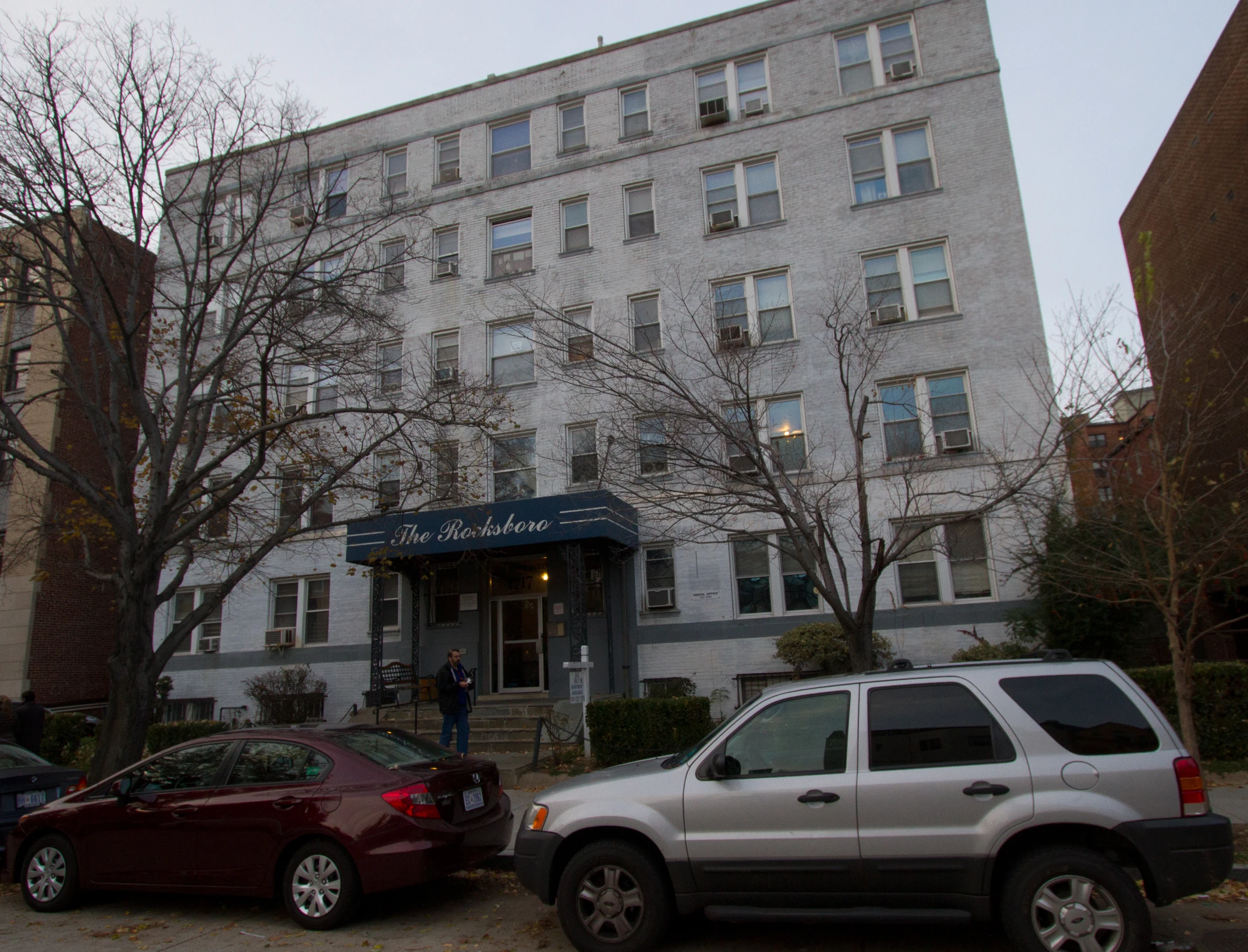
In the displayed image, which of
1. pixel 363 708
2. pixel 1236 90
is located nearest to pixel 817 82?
pixel 1236 90

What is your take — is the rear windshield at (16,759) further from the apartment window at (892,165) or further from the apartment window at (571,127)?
the apartment window at (892,165)

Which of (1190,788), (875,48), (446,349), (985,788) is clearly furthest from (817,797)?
(875,48)

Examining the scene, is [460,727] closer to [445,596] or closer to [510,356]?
[445,596]

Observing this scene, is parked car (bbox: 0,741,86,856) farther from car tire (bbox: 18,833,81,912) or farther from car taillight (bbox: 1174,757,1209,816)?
car taillight (bbox: 1174,757,1209,816)

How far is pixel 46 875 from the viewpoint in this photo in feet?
24.2

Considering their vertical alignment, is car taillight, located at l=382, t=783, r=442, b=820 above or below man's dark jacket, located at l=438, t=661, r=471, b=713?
below

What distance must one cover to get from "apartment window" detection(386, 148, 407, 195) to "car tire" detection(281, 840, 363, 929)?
18.9m

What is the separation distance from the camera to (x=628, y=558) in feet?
58.5

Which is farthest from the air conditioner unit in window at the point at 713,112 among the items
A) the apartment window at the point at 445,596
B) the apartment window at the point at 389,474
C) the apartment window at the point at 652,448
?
the apartment window at the point at 445,596

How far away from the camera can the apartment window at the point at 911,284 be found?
17.4m

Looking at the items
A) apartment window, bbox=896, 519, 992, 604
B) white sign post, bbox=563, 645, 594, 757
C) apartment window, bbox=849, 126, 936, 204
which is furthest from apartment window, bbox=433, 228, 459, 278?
apartment window, bbox=896, 519, 992, 604

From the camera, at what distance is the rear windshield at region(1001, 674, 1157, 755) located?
4.94m

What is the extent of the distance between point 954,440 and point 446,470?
979 cm

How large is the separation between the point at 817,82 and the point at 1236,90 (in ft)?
32.4
